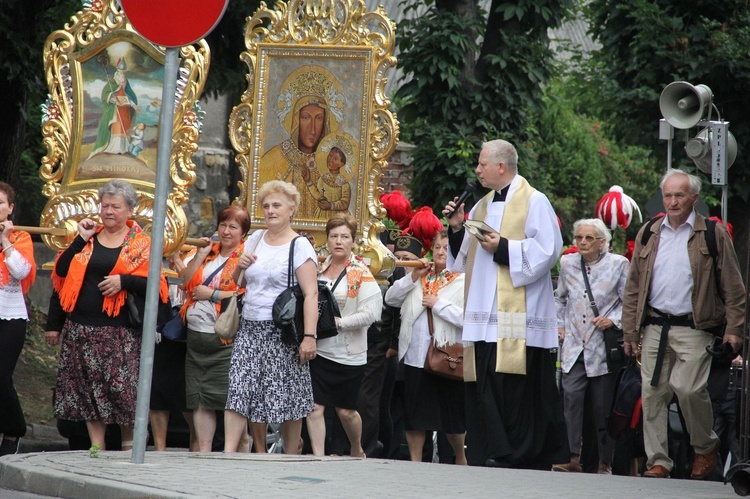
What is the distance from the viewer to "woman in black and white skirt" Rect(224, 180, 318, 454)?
9.12 m

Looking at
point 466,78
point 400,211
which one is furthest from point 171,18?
point 466,78

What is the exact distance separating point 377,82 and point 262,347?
2944 mm

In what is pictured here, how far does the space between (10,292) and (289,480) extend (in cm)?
309

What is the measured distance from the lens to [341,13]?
1121cm

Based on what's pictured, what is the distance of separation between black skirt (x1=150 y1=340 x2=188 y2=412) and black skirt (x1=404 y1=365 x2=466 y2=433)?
183 cm

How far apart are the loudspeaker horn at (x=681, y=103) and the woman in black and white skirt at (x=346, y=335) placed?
11.4 ft

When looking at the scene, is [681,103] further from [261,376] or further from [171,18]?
[171,18]

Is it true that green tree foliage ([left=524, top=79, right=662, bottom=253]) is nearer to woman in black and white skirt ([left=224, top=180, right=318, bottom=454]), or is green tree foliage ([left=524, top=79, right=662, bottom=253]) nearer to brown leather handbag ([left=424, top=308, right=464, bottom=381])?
brown leather handbag ([left=424, top=308, right=464, bottom=381])

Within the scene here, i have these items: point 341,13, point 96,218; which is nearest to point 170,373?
point 96,218

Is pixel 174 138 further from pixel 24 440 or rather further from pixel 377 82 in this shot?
pixel 24 440

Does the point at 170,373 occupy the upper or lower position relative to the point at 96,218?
lower

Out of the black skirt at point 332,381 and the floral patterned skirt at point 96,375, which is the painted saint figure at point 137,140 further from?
the black skirt at point 332,381

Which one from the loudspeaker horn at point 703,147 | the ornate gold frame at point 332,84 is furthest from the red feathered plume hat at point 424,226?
the loudspeaker horn at point 703,147

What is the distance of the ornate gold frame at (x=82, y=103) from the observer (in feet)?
35.0
